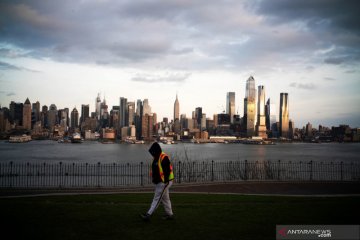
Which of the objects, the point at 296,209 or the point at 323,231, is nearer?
the point at 323,231

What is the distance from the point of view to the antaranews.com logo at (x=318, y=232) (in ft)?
26.6

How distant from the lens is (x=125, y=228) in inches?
362

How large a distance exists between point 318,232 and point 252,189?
11.3 m

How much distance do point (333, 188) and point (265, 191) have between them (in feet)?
14.6

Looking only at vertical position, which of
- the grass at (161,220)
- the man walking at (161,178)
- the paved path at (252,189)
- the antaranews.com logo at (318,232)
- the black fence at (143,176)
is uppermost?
the man walking at (161,178)

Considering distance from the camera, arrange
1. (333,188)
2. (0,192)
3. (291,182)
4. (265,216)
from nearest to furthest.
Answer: (265,216), (0,192), (333,188), (291,182)

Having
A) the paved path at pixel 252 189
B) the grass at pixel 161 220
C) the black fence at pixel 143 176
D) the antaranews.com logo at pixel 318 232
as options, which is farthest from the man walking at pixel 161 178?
the black fence at pixel 143 176

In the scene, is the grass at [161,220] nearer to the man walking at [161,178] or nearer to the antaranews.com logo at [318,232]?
the antaranews.com logo at [318,232]

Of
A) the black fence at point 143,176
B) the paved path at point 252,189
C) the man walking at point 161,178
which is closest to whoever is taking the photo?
the man walking at point 161,178

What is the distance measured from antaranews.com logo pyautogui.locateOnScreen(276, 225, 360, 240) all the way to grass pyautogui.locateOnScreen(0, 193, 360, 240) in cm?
29

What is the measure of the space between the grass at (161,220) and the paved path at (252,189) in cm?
518

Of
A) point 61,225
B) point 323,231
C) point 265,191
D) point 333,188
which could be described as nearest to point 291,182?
point 333,188

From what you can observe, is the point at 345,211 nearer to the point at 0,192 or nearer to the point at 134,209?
the point at 134,209

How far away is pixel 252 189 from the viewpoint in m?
19.6
